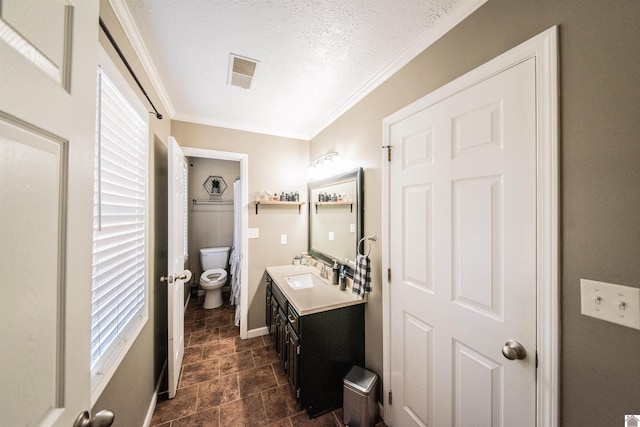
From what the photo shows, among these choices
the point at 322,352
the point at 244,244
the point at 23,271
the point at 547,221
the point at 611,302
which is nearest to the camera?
the point at 23,271

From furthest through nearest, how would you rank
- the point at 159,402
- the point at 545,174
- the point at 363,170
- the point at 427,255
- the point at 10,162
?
the point at 363,170 < the point at 159,402 < the point at 427,255 < the point at 545,174 < the point at 10,162

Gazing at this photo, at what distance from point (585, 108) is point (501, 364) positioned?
1031 mm

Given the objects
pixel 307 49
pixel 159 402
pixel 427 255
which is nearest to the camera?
pixel 427 255

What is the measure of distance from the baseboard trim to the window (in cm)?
136

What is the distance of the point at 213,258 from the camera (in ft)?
12.1

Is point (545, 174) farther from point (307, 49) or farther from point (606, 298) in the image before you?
point (307, 49)

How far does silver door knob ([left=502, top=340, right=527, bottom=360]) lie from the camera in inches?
34.7

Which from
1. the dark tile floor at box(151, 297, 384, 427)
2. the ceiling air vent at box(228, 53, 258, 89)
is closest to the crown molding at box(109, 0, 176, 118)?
the ceiling air vent at box(228, 53, 258, 89)

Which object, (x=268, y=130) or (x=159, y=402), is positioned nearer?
(x=159, y=402)

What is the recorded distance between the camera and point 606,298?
710 millimetres

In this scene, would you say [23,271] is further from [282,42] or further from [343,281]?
[343,281]

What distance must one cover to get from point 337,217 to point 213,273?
2371 millimetres

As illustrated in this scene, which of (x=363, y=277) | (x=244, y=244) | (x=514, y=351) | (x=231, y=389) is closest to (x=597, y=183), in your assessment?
(x=514, y=351)

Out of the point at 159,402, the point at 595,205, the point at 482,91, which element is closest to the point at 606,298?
the point at 595,205
